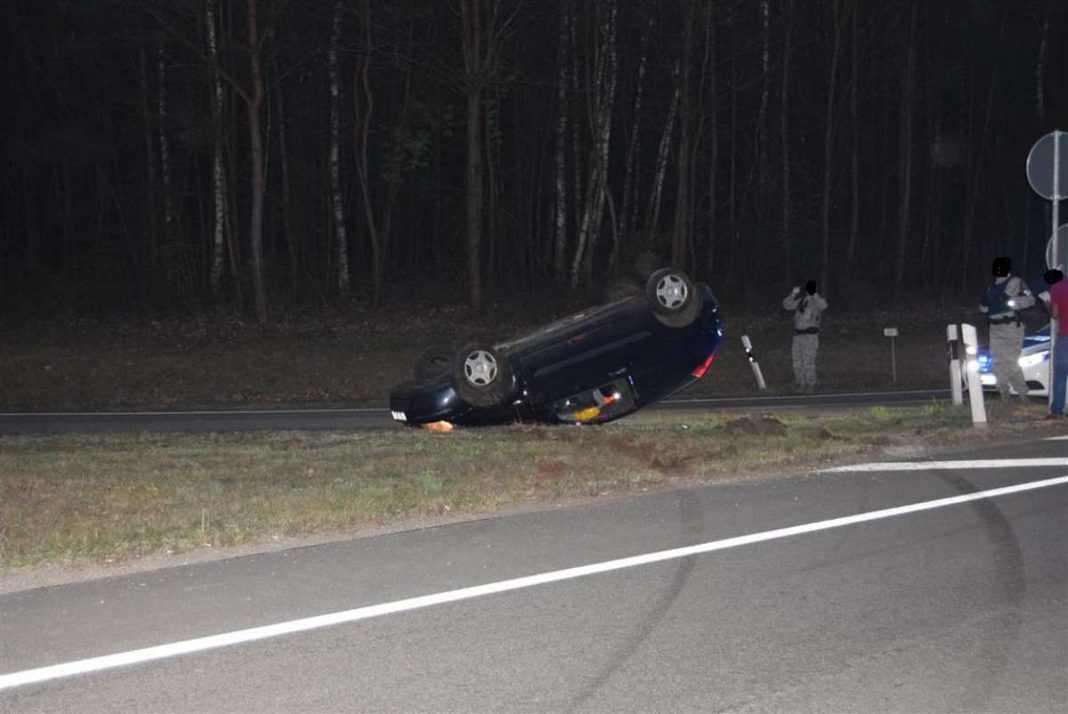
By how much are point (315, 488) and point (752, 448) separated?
4271 millimetres

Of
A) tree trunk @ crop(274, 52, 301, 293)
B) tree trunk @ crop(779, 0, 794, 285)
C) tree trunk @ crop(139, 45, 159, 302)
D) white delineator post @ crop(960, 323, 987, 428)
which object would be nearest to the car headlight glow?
white delineator post @ crop(960, 323, 987, 428)

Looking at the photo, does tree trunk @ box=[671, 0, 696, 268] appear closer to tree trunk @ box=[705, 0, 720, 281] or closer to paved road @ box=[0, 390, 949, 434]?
tree trunk @ box=[705, 0, 720, 281]

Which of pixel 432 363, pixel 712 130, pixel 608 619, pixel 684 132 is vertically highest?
pixel 712 130

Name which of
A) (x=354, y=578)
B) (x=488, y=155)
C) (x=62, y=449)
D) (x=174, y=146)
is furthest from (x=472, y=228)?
(x=354, y=578)

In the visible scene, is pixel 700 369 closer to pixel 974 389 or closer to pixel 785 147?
pixel 974 389

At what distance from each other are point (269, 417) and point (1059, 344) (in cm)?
1162

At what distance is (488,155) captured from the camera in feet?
121

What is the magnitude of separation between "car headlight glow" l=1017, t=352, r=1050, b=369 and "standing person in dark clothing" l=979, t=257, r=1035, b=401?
5.64 ft

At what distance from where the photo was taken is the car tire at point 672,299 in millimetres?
13891

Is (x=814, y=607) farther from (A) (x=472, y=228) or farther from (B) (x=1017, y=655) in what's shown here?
(A) (x=472, y=228)

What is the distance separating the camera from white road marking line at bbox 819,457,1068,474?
1096 cm

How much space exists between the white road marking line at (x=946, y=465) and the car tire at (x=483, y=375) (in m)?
4.04

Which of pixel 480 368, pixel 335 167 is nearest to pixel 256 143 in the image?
pixel 335 167

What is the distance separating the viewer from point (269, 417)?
1945 centimetres
